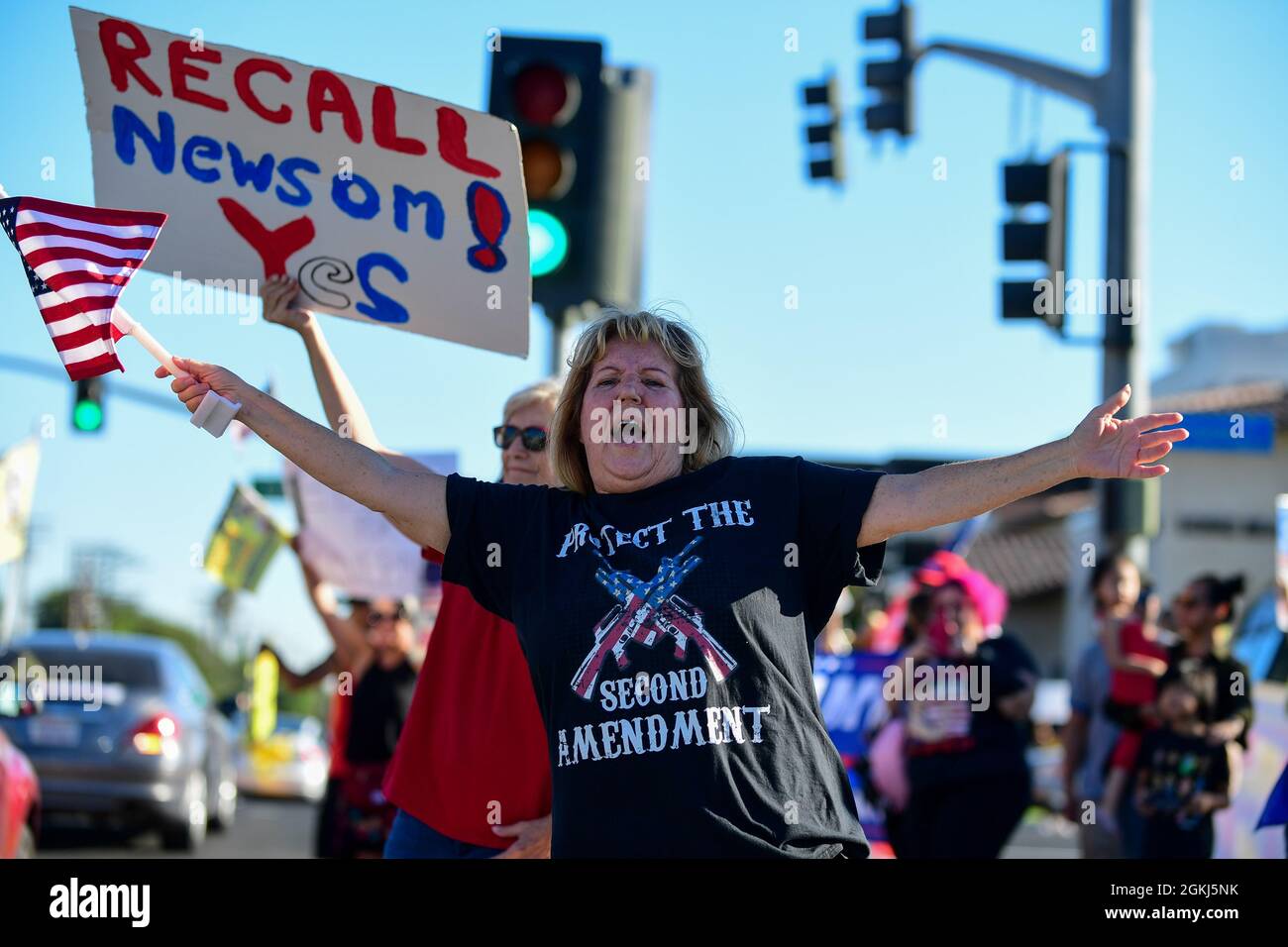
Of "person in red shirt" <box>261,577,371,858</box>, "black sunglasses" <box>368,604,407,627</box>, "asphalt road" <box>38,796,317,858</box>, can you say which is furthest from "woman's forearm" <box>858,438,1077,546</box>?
"asphalt road" <box>38,796,317,858</box>

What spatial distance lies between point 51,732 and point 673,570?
9515mm

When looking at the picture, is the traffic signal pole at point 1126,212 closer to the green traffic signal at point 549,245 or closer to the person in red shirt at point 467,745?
the green traffic signal at point 549,245

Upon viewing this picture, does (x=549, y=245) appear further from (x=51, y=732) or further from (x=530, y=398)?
(x=51, y=732)

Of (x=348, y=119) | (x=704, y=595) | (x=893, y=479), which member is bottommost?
(x=704, y=595)

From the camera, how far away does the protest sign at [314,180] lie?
14.2 ft

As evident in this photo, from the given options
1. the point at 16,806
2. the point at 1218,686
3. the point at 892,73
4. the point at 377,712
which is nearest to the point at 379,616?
the point at 377,712

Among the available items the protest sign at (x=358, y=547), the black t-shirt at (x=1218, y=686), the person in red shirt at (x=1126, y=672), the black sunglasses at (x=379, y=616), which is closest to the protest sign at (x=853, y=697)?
the person in red shirt at (x=1126, y=672)

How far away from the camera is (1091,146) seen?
893 cm

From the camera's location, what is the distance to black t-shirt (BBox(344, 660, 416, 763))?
7.16 metres

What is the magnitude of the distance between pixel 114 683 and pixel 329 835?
600cm

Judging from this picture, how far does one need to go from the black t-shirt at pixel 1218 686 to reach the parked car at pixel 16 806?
184 inches

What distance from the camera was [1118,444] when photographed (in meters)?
3.09
